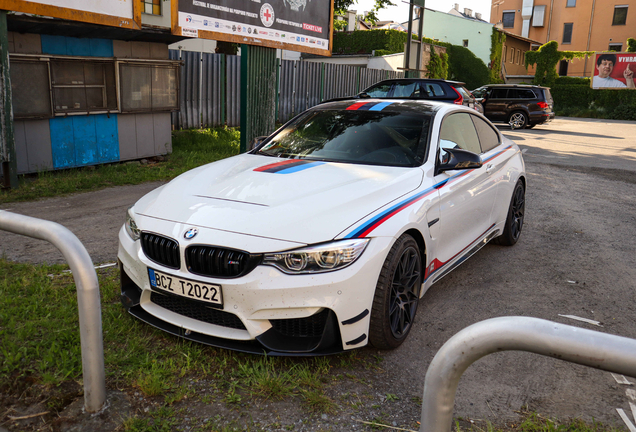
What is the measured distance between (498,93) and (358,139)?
775 inches

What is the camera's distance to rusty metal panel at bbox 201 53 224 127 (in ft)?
45.2

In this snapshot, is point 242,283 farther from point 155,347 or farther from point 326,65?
point 326,65

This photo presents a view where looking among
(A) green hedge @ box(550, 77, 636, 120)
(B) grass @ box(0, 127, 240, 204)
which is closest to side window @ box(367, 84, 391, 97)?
(B) grass @ box(0, 127, 240, 204)

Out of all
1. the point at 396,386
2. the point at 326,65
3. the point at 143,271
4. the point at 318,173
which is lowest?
the point at 396,386

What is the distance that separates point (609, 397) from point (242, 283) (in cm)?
210

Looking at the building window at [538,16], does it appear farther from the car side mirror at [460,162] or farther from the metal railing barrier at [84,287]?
the metal railing barrier at [84,287]

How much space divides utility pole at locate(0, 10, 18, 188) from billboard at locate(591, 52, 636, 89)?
125ft

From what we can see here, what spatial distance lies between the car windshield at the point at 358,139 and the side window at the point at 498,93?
19.1 metres

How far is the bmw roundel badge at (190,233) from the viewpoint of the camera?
3037 mm

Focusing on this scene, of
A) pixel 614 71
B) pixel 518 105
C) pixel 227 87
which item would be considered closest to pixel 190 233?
pixel 227 87

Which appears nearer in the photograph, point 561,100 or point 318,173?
point 318,173

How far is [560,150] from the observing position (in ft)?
49.0

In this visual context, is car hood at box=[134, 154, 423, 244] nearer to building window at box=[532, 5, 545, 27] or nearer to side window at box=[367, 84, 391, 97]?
side window at box=[367, 84, 391, 97]

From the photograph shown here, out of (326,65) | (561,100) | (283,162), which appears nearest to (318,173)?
(283,162)
